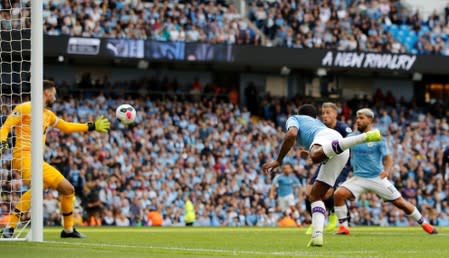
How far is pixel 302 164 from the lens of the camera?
35.2 meters

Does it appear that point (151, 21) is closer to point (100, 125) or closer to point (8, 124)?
point (100, 125)

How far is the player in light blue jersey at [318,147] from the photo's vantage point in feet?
39.3

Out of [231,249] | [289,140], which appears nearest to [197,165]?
[289,140]

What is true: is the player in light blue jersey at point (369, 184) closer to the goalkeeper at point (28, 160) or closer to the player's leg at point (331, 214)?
the player's leg at point (331, 214)

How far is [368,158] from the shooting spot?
57.3ft

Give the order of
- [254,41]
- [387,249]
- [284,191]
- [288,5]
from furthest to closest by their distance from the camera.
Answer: [288,5]
[254,41]
[284,191]
[387,249]

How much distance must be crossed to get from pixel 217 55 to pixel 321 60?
14.7 ft

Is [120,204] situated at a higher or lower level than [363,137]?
lower

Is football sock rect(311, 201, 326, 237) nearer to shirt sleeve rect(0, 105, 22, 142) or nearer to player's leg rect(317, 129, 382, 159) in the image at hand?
player's leg rect(317, 129, 382, 159)

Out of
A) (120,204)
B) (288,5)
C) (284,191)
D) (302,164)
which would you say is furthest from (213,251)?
(288,5)

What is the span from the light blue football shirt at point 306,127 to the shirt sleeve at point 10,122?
4.15 m

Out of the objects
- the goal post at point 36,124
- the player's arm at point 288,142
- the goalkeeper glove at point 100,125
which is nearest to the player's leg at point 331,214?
the goalkeeper glove at point 100,125

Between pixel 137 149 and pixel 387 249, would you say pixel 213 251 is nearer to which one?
pixel 387 249

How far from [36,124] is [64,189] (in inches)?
60.2
